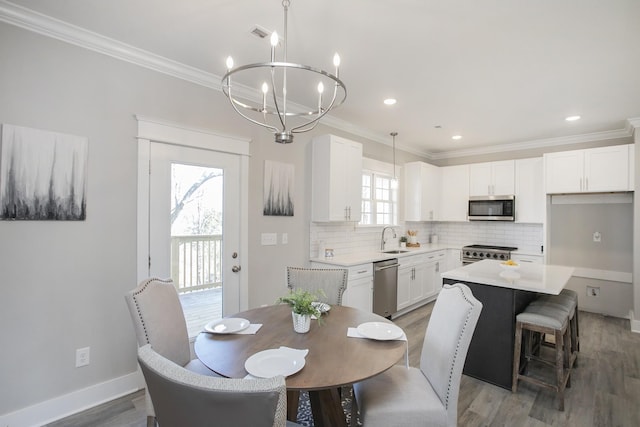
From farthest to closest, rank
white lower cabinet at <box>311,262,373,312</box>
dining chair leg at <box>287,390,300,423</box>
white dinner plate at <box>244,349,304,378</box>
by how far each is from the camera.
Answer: white lower cabinet at <box>311,262,373,312</box>, dining chair leg at <box>287,390,300,423</box>, white dinner plate at <box>244,349,304,378</box>

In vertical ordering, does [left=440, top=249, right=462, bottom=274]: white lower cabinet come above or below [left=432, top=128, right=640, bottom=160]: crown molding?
below

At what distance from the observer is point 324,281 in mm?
2645

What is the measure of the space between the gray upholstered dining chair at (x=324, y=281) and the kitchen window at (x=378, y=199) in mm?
2214

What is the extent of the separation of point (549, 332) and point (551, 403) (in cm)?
57

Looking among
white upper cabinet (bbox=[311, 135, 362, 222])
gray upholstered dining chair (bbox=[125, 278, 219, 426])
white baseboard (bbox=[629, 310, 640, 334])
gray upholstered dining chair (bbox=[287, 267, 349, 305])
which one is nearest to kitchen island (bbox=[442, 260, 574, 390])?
gray upholstered dining chair (bbox=[287, 267, 349, 305])

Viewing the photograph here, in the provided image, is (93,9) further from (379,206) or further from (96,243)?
(379,206)

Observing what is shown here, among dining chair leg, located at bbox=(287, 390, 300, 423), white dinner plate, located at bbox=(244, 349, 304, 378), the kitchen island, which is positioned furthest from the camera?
the kitchen island

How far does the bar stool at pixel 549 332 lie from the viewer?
7.69ft

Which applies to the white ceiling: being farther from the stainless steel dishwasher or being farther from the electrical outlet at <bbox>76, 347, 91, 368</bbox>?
the electrical outlet at <bbox>76, 347, 91, 368</bbox>

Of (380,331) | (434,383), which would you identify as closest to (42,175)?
(380,331)

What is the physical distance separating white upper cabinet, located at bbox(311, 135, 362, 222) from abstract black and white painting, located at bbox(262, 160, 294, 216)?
0.36 m

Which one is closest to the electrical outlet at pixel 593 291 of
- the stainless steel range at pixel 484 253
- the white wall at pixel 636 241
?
the white wall at pixel 636 241

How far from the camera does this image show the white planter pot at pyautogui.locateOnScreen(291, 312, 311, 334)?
1.77 metres

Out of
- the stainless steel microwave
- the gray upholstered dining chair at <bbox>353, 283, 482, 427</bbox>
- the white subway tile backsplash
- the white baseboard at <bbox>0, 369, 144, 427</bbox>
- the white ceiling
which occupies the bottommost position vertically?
the white baseboard at <bbox>0, 369, 144, 427</bbox>
